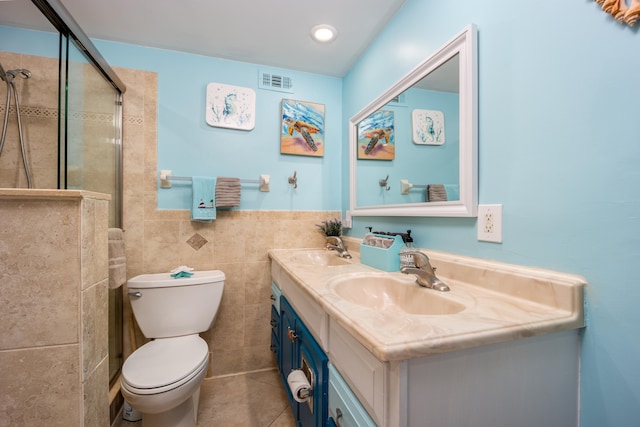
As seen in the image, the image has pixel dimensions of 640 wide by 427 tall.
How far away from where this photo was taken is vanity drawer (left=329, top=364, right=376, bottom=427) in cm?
62

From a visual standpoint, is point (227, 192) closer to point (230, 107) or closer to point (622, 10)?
point (230, 107)

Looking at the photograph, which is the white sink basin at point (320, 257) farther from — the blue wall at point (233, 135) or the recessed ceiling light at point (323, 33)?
the recessed ceiling light at point (323, 33)

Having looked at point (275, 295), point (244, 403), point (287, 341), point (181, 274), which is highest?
point (181, 274)

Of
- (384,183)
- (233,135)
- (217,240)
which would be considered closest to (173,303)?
(217,240)

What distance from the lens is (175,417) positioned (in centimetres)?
124

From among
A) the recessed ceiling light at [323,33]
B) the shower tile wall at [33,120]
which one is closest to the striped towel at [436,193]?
the recessed ceiling light at [323,33]

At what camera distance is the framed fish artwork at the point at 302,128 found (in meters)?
1.93

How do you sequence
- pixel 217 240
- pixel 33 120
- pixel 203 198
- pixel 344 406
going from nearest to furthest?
pixel 344 406 → pixel 33 120 → pixel 203 198 → pixel 217 240

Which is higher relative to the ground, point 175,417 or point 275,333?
point 275,333

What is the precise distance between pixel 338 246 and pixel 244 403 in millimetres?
1111

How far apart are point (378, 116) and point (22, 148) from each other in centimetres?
192

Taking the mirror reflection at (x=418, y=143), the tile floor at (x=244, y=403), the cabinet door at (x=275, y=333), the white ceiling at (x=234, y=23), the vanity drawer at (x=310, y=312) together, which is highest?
the white ceiling at (x=234, y=23)

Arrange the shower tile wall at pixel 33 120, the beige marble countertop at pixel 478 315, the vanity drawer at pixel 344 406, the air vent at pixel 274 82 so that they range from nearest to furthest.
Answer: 1. the beige marble countertop at pixel 478 315
2. the vanity drawer at pixel 344 406
3. the shower tile wall at pixel 33 120
4. the air vent at pixel 274 82

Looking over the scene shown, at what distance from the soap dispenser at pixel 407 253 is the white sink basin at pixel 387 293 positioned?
6 cm
